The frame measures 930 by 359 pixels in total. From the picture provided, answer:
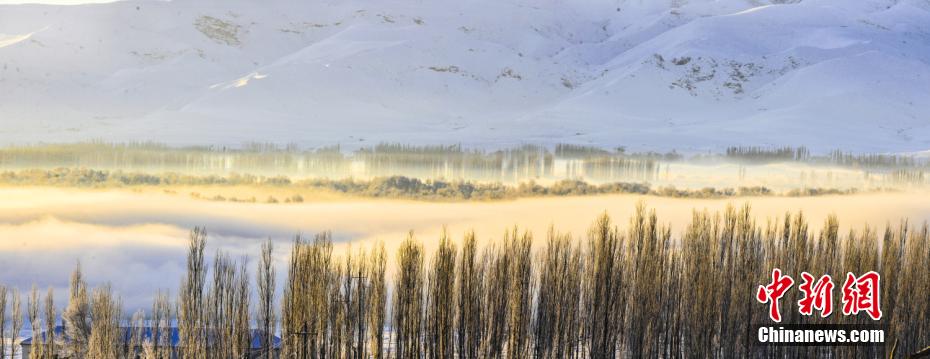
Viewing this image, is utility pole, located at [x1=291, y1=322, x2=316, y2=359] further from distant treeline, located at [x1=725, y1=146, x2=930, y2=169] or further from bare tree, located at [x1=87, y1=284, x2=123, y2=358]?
distant treeline, located at [x1=725, y1=146, x2=930, y2=169]

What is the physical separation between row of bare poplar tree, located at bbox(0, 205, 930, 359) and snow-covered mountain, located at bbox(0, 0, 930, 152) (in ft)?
163

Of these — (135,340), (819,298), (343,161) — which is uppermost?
(343,161)

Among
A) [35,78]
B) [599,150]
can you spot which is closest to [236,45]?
[35,78]

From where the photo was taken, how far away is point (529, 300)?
3619 cm

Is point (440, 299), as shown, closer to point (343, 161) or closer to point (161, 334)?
point (161, 334)

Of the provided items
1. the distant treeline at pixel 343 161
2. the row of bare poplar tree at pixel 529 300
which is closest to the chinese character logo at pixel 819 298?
the row of bare poplar tree at pixel 529 300

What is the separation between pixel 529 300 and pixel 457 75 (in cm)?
7691

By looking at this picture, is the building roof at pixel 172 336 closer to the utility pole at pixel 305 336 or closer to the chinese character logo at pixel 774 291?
the utility pole at pixel 305 336

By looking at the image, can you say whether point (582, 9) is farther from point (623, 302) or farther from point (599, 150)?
point (623, 302)

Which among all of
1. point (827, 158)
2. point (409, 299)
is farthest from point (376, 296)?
point (827, 158)

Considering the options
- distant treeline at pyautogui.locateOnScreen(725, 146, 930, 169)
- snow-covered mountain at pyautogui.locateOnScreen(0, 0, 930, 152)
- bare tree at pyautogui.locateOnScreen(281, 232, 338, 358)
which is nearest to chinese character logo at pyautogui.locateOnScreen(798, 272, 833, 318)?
bare tree at pyautogui.locateOnScreen(281, 232, 338, 358)

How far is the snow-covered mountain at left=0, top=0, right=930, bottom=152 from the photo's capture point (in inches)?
3730

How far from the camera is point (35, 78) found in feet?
341

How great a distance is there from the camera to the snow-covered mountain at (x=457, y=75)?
94.8 meters
